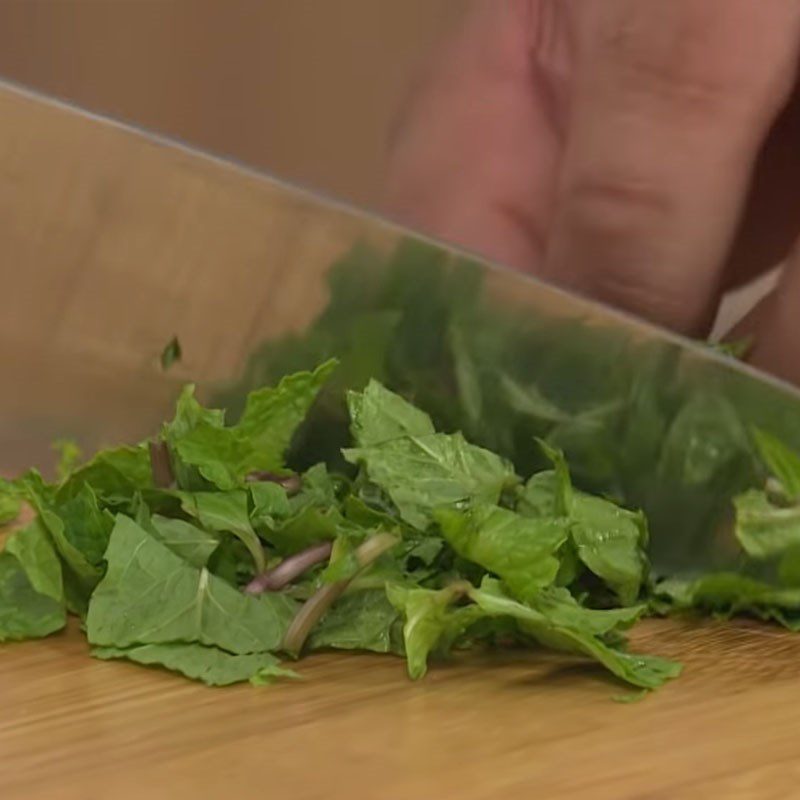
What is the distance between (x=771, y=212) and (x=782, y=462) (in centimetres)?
28

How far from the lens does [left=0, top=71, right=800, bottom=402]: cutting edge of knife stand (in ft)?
2.30

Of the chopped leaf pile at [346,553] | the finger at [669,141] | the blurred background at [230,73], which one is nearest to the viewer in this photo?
the chopped leaf pile at [346,553]

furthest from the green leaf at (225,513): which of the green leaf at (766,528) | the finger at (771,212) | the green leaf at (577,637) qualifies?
the finger at (771,212)

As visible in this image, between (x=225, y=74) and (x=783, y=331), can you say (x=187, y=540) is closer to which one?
(x=783, y=331)

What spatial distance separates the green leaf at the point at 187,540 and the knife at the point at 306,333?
5.2 inches

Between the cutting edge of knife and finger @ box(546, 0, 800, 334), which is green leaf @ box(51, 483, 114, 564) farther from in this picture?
finger @ box(546, 0, 800, 334)

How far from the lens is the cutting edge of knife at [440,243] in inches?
27.6

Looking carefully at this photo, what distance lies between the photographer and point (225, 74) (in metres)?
1.37

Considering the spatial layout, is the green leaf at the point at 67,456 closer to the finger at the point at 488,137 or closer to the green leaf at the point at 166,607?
the green leaf at the point at 166,607

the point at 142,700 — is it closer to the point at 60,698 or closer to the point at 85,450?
the point at 60,698

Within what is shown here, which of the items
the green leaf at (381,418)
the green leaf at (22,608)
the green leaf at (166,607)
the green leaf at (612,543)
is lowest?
the green leaf at (22,608)

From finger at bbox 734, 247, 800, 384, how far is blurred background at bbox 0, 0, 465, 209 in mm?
568

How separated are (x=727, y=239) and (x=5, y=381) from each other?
1.24ft

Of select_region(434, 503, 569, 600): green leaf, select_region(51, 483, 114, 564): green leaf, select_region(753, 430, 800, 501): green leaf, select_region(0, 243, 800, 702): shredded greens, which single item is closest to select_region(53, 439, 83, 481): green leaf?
select_region(0, 243, 800, 702): shredded greens
